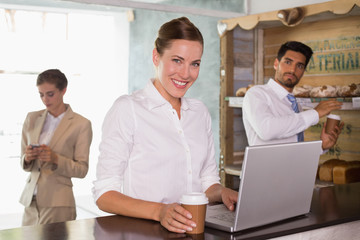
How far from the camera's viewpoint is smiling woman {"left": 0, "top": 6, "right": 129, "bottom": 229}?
3512 mm

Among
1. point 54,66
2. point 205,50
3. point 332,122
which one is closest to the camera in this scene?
point 332,122

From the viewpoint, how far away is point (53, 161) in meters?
3.02

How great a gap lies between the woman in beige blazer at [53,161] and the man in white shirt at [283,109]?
3.64 ft

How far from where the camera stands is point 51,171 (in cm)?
304

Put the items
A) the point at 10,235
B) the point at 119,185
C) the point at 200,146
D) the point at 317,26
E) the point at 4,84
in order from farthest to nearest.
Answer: the point at 317,26, the point at 4,84, the point at 200,146, the point at 119,185, the point at 10,235

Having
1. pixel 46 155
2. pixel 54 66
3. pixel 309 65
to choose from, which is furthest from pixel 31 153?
pixel 309 65

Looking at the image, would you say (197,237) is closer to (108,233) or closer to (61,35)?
(108,233)

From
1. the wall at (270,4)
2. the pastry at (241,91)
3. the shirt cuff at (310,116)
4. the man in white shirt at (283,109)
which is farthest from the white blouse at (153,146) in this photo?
the wall at (270,4)

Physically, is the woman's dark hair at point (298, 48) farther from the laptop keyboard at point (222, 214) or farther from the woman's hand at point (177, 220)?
the woman's hand at point (177, 220)

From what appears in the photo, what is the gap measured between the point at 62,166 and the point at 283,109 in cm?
149

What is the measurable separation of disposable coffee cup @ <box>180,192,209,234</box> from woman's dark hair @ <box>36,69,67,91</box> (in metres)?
2.30

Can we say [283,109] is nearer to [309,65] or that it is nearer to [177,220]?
[309,65]

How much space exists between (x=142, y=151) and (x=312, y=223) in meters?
0.67

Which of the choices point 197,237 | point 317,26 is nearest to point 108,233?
point 197,237
